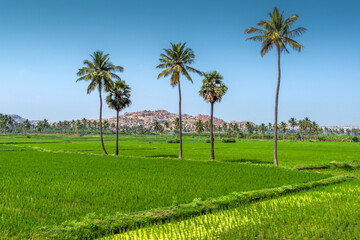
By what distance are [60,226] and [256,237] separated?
255 inches

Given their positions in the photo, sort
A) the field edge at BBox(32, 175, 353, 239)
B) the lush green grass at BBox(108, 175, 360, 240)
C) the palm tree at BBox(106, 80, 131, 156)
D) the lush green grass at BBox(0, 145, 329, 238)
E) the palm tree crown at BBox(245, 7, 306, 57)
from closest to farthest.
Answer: the field edge at BBox(32, 175, 353, 239) → the lush green grass at BBox(108, 175, 360, 240) → the lush green grass at BBox(0, 145, 329, 238) → the palm tree crown at BBox(245, 7, 306, 57) → the palm tree at BBox(106, 80, 131, 156)

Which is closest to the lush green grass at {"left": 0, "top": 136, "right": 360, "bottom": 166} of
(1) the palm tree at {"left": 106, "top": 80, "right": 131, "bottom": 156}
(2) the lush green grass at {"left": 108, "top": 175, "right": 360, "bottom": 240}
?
(1) the palm tree at {"left": 106, "top": 80, "right": 131, "bottom": 156}

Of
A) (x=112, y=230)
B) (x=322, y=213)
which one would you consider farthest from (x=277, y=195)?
(x=112, y=230)

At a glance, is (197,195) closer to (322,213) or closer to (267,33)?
(322,213)

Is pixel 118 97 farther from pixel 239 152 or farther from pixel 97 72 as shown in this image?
pixel 239 152

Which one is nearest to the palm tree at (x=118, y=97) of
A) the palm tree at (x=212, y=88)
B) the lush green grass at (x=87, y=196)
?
the palm tree at (x=212, y=88)

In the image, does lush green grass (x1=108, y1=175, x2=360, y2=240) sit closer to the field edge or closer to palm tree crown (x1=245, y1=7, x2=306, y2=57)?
the field edge

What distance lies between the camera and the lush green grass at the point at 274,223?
849cm

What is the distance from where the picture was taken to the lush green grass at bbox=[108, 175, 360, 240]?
8.49 metres

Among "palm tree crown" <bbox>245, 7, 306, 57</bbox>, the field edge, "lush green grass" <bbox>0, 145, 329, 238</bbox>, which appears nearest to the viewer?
the field edge

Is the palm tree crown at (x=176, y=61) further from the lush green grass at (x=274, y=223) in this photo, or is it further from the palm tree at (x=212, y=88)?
the lush green grass at (x=274, y=223)

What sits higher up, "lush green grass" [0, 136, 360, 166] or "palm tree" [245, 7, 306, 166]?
"palm tree" [245, 7, 306, 166]

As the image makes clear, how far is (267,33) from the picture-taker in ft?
99.7

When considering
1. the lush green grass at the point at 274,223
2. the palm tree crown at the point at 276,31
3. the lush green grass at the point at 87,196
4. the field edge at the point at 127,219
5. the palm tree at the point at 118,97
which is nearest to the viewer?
the field edge at the point at 127,219
